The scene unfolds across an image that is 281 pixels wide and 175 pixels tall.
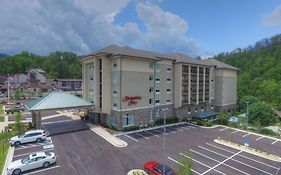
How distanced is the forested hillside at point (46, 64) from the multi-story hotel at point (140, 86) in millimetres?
105911

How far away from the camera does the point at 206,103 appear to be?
179 ft

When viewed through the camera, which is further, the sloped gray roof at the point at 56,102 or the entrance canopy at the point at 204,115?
the entrance canopy at the point at 204,115

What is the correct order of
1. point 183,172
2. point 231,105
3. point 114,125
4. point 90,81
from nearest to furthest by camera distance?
point 183,172 < point 114,125 < point 90,81 < point 231,105

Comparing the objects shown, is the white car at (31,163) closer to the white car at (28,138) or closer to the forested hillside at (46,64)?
the white car at (28,138)

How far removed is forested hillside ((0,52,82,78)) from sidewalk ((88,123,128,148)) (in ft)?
352

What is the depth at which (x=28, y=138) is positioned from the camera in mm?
29938

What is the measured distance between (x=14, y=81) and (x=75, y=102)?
92.1 m

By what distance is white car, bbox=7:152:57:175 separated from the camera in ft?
68.0

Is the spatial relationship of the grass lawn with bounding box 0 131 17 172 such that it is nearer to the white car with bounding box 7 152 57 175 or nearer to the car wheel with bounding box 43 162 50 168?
the white car with bounding box 7 152 57 175

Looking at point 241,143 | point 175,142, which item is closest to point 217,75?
point 241,143

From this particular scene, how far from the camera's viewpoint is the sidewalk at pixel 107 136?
3024cm

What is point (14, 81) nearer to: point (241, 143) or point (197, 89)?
point (197, 89)

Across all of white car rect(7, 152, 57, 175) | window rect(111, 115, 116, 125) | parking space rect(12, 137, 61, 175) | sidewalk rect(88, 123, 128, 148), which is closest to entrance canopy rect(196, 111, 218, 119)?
window rect(111, 115, 116, 125)

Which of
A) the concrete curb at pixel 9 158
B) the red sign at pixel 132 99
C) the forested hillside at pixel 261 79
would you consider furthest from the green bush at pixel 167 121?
the forested hillside at pixel 261 79
